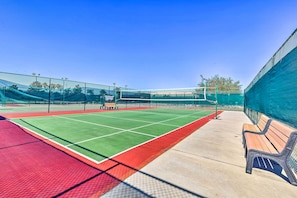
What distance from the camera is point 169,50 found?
75.8 ft

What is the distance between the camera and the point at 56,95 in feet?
73.5

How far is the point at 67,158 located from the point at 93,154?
563 millimetres

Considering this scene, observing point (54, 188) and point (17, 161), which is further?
point (17, 161)

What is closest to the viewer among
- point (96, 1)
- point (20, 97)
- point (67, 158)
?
point (67, 158)

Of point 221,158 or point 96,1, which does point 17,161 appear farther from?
point 96,1

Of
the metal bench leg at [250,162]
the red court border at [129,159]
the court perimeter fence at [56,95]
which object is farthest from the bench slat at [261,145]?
the court perimeter fence at [56,95]

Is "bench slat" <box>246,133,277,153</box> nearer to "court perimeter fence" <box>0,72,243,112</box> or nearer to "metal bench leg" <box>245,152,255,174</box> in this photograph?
"metal bench leg" <box>245,152,255,174</box>

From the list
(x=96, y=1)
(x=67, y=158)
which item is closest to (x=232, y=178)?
(x=67, y=158)

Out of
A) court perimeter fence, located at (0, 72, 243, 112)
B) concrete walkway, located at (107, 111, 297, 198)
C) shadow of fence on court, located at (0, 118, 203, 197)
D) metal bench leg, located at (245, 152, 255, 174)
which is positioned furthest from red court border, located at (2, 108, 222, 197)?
court perimeter fence, located at (0, 72, 243, 112)

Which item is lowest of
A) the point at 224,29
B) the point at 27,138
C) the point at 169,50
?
the point at 27,138

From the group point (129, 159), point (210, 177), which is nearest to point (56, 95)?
point (129, 159)

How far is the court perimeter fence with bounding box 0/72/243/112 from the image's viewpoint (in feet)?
57.7

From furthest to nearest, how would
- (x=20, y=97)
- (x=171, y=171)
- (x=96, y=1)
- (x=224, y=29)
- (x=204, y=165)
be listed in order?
1. (x=20, y=97)
2. (x=224, y=29)
3. (x=96, y=1)
4. (x=204, y=165)
5. (x=171, y=171)

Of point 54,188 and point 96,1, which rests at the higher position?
point 96,1
